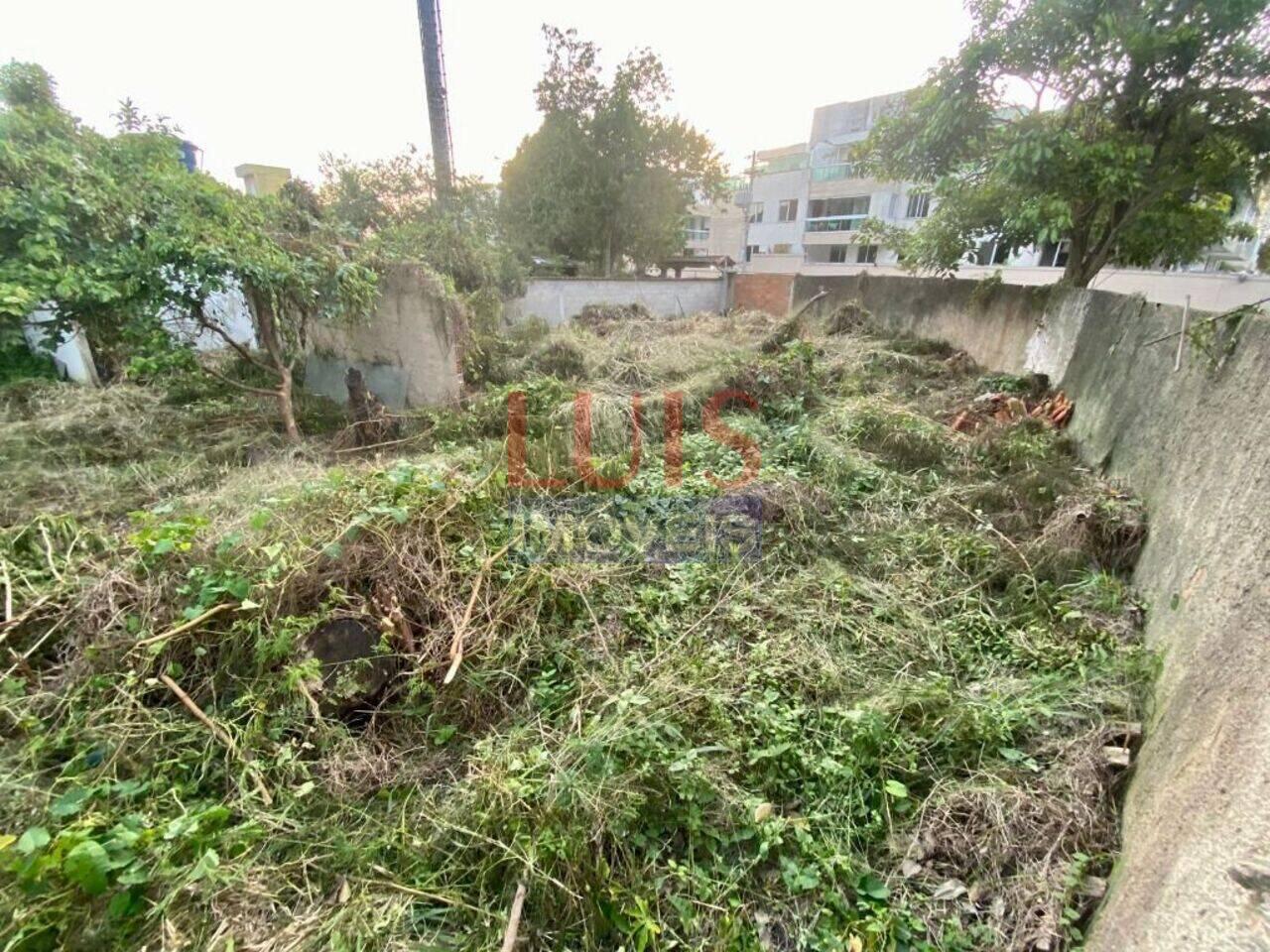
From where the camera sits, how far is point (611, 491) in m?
3.56

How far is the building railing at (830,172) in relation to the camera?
20.8 metres

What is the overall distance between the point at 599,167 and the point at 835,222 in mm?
11479

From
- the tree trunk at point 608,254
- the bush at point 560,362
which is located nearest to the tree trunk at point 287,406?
the bush at point 560,362

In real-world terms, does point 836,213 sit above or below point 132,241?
above

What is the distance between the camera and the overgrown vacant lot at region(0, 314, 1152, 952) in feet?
4.87

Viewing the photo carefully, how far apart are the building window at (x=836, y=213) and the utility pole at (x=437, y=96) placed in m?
16.4

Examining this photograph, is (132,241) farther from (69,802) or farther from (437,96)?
(437,96)

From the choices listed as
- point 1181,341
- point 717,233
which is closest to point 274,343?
point 1181,341

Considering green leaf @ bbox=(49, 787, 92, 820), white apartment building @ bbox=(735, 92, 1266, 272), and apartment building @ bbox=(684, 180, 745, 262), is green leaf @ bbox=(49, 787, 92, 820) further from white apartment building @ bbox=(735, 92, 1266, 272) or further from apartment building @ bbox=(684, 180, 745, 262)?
apartment building @ bbox=(684, 180, 745, 262)

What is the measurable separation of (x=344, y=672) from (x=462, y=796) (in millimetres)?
749

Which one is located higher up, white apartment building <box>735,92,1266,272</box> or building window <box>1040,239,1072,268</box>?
white apartment building <box>735,92,1266,272</box>

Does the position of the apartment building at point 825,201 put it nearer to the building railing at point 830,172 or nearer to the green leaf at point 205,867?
the building railing at point 830,172

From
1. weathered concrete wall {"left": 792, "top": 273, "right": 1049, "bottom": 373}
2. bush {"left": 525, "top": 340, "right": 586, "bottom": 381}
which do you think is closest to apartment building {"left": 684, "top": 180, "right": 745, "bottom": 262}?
weathered concrete wall {"left": 792, "top": 273, "right": 1049, "bottom": 373}

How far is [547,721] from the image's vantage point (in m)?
2.07
